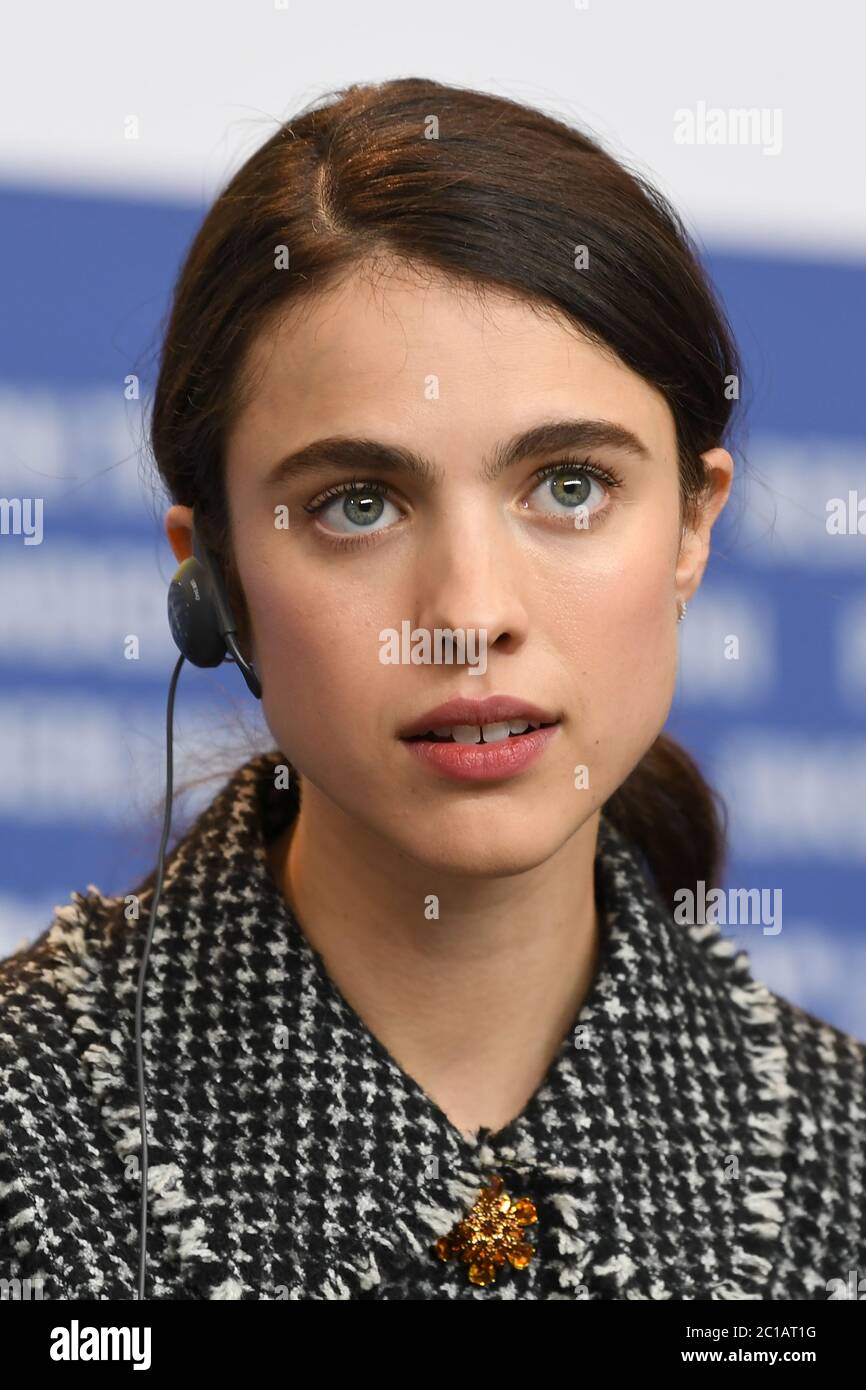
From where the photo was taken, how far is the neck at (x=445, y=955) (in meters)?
1.60

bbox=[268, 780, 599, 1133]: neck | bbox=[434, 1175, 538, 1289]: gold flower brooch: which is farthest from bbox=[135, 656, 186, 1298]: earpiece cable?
bbox=[434, 1175, 538, 1289]: gold flower brooch

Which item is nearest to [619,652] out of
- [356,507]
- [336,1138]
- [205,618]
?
[356,507]

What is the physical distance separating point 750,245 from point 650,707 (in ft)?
4.14

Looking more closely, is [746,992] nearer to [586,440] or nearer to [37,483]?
Result: [586,440]

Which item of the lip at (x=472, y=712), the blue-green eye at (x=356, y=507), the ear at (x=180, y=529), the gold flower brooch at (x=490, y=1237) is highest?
the ear at (x=180, y=529)

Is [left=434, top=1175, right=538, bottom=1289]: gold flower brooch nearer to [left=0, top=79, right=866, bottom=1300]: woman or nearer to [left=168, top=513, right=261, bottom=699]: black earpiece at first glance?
[left=0, top=79, right=866, bottom=1300]: woman

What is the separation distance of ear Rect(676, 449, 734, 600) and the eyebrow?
21cm

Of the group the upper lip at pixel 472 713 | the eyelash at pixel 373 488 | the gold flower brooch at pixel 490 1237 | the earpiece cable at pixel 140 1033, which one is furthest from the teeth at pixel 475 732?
the gold flower brooch at pixel 490 1237

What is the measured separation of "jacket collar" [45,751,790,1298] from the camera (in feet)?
4.99

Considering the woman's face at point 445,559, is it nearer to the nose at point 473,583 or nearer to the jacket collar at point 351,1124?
the nose at point 473,583

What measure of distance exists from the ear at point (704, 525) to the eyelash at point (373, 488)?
7.0 inches

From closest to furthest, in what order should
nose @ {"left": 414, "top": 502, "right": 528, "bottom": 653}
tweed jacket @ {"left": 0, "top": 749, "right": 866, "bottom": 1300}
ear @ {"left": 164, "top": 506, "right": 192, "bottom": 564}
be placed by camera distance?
nose @ {"left": 414, "top": 502, "right": 528, "bottom": 653} < tweed jacket @ {"left": 0, "top": 749, "right": 866, "bottom": 1300} < ear @ {"left": 164, "top": 506, "right": 192, "bottom": 564}

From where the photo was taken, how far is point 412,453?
1437mm
